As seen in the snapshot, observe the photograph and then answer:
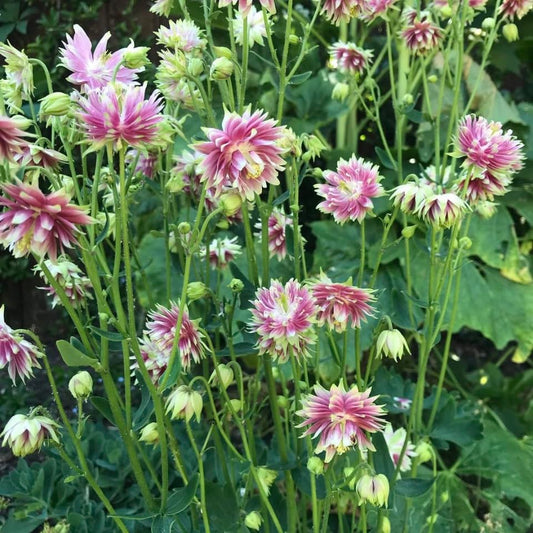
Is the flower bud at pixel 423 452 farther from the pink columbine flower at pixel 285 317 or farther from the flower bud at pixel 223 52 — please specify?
the flower bud at pixel 223 52

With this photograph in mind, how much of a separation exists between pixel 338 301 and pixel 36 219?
0.98 ft

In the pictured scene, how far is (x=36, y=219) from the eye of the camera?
484mm

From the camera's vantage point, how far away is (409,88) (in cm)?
112

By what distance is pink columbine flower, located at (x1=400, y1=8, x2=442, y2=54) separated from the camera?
0.92 m

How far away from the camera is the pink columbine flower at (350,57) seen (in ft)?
3.13

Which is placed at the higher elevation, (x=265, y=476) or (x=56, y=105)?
Result: (x=56, y=105)

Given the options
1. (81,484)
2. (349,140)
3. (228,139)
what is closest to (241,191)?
(228,139)

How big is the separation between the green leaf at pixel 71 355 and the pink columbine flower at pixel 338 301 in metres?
Result: 0.22

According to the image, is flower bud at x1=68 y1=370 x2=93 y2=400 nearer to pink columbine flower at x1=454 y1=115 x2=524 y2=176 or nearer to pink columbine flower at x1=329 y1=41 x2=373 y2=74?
pink columbine flower at x1=454 y1=115 x2=524 y2=176

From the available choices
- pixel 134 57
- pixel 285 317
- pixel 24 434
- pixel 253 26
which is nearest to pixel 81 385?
pixel 24 434

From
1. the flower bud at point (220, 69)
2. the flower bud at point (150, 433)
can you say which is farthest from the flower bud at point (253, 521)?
the flower bud at point (220, 69)

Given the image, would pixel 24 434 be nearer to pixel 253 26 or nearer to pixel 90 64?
pixel 90 64

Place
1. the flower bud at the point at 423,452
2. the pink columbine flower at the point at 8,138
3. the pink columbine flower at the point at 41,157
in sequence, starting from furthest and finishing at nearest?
1. the flower bud at the point at 423,452
2. the pink columbine flower at the point at 41,157
3. the pink columbine flower at the point at 8,138

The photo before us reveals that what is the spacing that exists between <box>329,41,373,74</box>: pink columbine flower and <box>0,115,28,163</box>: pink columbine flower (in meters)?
0.58
